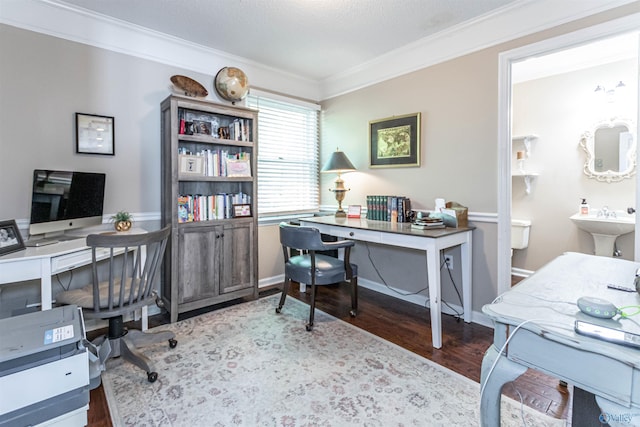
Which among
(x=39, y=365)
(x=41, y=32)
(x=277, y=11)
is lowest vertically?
(x=39, y=365)

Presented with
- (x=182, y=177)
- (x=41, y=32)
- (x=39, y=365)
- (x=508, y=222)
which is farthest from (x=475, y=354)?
(x=41, y=32)

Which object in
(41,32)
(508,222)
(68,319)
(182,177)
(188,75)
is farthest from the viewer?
(188,75)

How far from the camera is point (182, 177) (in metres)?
2.65

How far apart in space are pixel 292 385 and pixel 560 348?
1.42 m

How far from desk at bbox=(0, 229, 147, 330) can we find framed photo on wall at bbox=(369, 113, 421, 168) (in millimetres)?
2685

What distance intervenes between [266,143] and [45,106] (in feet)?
6.27

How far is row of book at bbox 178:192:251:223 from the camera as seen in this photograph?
276 cm

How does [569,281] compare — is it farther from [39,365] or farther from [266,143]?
[266,143]

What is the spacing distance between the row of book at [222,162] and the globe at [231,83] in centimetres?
57

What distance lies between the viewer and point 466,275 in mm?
2588

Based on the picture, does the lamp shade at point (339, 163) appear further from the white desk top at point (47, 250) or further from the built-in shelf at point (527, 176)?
the white desk top at point (47, 250)

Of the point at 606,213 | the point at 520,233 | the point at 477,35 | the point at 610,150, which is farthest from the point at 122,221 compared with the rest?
the point at 610,150

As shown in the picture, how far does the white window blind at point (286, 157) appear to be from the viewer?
3.54m

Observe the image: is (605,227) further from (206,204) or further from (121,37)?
(121,37)
